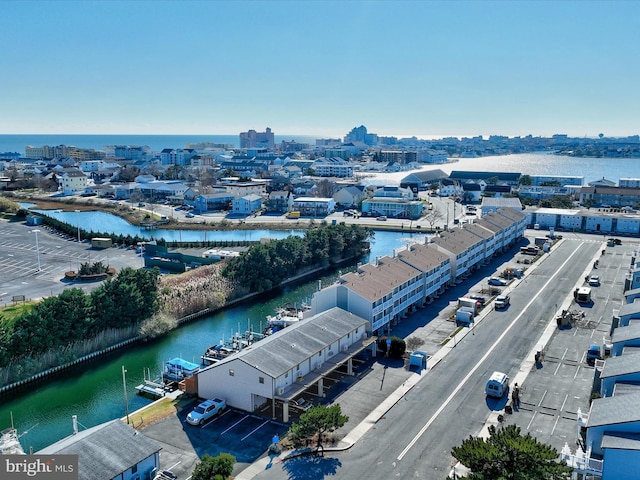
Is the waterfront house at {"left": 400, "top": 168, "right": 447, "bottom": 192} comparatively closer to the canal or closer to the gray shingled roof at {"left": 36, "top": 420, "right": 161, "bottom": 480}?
the canal

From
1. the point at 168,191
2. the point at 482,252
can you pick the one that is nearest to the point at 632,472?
the point at 482,252

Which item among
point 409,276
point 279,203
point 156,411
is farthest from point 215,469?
point 279,203

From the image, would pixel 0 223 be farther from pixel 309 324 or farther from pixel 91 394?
pixel 309 324

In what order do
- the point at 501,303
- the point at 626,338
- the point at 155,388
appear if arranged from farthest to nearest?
the point at 501,303, the point at 155,388, the point at 626,338

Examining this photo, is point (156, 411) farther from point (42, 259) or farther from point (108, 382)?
point (42, 259)

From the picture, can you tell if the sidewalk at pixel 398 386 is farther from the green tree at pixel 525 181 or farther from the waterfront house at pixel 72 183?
the waterfront house at pixel 72 183

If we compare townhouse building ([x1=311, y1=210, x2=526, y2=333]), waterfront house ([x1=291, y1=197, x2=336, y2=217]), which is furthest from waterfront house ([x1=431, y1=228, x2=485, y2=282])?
waterfront house ([x1=291, y1=197, x2=336, y2=217])

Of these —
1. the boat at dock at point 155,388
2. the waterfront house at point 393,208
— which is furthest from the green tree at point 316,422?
the waterfront house at point 393,208
